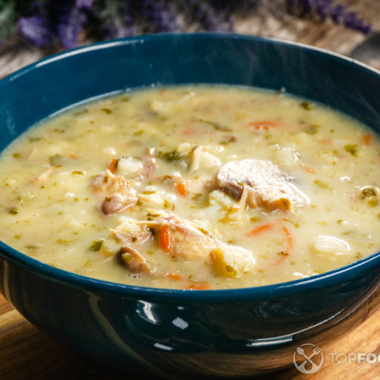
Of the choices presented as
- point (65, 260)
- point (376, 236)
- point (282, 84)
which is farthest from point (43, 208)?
point (282, 84)

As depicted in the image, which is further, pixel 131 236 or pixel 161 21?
pixel 161 21

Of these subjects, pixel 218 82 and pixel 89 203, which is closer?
pixel 89 203

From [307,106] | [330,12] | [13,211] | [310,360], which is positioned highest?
[330,12]

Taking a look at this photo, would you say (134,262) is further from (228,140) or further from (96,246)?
(228,140)

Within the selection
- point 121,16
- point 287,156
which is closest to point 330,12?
point 121,16

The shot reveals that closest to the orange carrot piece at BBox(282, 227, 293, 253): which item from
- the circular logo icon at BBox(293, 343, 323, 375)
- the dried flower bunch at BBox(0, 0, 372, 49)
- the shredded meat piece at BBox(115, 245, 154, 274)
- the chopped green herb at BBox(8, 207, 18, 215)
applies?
the circular logo icon at BBox(293, 343, 323, 375)

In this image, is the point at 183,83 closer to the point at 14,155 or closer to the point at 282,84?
the point at 282,84

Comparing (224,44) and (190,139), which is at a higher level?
(224,44)
